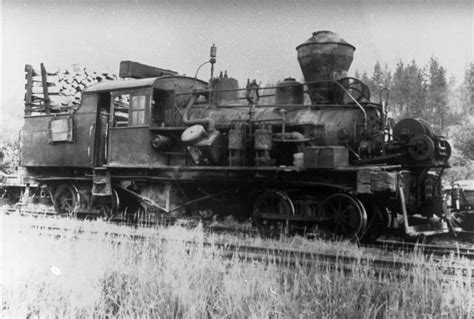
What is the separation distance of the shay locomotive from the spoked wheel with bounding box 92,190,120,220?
30mm

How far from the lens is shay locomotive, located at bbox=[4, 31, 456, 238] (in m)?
7.59

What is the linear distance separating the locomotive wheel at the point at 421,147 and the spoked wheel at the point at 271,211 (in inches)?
83.5

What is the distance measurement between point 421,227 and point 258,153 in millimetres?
2947

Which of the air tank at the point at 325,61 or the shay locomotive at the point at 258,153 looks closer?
the shay locomotive at the point at 258,153

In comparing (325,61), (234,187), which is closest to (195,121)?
(234,187)

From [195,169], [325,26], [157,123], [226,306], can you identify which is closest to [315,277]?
[226,306]

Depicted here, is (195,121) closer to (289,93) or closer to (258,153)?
(258,153)

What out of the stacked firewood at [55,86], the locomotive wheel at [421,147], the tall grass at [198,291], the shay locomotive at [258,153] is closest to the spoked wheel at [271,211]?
the shay locomotive at [258,153]

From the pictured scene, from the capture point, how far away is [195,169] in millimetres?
8922

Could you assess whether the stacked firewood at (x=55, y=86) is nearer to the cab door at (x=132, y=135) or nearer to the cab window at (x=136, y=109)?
the cab door at (x=132, y=135)

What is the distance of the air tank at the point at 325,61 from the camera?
853 centimetres

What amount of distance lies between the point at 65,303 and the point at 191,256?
58.5 inches

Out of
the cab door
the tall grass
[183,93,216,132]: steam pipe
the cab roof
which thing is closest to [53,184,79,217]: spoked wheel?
the cab door

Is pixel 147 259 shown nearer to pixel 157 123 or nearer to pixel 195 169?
pixel 195 169
